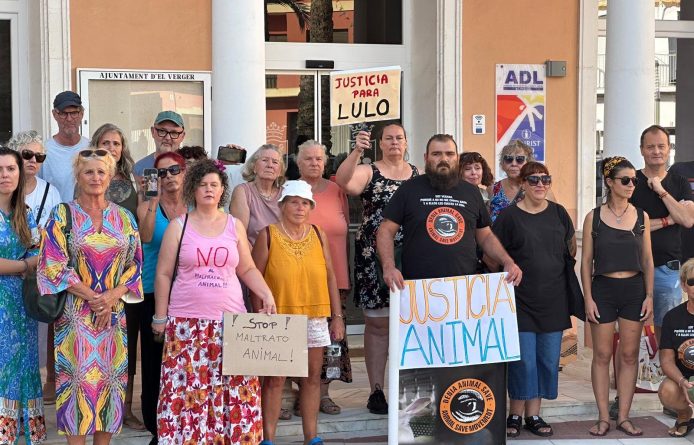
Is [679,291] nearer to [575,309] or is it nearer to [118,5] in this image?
[575,309]

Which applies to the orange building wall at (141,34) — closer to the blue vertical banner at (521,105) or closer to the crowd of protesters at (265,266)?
the crowd of protesters at (265,266)

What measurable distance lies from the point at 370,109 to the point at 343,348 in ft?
5.27

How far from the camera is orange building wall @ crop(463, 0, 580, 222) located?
10461mm

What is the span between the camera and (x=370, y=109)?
677 centimetres

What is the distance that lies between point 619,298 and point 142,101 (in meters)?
5.09

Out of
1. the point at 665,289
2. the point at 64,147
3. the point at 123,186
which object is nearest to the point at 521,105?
the point at 665,289

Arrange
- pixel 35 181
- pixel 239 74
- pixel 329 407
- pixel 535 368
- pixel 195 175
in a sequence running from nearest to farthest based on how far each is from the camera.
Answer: pixel 195 175, pixel 35 181, pixel 535 368, pixel 329 407, pixel 239 74

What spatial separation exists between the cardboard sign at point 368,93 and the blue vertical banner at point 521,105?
397 cm

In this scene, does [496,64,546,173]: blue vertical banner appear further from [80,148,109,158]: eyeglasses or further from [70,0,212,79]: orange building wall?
[80,148,109,158]: eyeglasses

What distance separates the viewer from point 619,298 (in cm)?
662

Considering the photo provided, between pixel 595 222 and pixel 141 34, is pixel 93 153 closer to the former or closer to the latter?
pixel 595 222

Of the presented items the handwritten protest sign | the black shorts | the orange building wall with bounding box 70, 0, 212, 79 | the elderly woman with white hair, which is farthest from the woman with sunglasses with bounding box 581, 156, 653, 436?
the orange building wall with bounding box 70, 0, 212, 79

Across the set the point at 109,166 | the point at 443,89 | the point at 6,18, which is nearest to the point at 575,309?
the point at 109,166

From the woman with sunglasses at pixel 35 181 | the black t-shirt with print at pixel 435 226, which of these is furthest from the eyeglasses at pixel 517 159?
the woman with sunglasses at pixel 35 181
